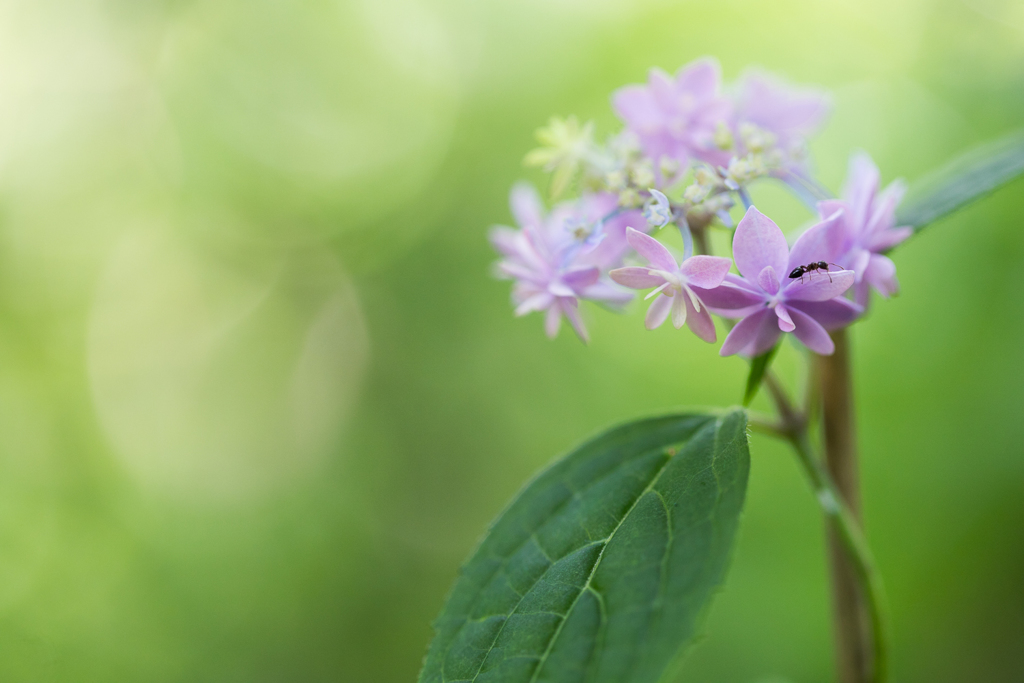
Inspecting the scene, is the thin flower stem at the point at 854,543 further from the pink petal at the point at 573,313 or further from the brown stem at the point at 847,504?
the pink petal at the point at 573,313

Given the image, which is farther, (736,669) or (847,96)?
(847,96)

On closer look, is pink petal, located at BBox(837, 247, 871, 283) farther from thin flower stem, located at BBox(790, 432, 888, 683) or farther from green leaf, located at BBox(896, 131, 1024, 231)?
thin flower stem, located at BBox(790, 432, 888, 683)

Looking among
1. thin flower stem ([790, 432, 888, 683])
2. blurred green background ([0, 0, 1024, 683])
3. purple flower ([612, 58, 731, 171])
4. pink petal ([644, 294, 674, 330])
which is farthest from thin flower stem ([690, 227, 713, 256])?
blurred green background ([0, 0, 1024, 683])

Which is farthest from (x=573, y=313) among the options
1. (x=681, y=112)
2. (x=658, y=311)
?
(x=681, y=112)

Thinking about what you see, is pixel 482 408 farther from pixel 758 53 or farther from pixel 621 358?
pixel 758 53

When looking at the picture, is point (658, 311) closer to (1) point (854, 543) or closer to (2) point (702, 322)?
(2) point (702, 322)

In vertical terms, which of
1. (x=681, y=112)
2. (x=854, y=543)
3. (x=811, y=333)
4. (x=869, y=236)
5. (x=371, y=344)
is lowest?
(x=854, y=543)

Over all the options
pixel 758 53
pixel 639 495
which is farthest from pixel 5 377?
pixel 758 53
